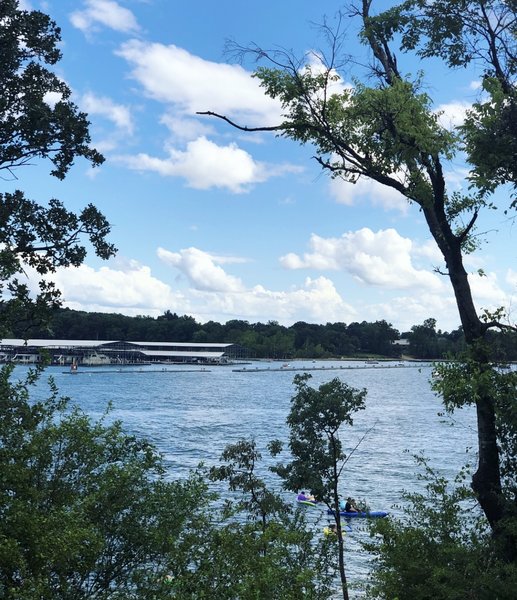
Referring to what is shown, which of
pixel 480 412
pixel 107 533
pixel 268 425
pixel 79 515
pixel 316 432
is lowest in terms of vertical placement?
pixel 268 425

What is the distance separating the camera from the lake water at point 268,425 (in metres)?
42.2

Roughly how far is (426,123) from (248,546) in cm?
760

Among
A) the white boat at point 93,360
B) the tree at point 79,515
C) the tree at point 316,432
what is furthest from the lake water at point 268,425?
the white boat at point 93,360

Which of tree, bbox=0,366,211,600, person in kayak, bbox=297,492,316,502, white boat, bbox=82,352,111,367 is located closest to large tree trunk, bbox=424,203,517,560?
tree, bbox=0,366,211,600

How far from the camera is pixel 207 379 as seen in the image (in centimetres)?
15388

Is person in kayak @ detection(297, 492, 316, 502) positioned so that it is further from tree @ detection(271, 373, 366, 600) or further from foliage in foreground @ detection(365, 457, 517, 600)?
foliage in foreground @ detection(365, 457, 517, 600)

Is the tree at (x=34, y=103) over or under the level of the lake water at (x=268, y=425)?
over

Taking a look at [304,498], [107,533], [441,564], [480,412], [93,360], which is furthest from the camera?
[93,360]

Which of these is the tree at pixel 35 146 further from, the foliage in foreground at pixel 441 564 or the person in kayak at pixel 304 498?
the person in kayak at pixel 304 498

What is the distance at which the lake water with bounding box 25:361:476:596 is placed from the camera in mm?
42156

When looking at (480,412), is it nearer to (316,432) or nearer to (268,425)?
(316,432)

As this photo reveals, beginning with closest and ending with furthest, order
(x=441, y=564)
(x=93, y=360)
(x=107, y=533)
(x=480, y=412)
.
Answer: (x=107, y=533) < (x=480, y=412) < (x=441, y=564) < (x=93, y=360)

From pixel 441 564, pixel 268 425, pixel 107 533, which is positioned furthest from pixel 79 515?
pixel 268 425

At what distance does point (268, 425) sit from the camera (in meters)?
69.1
